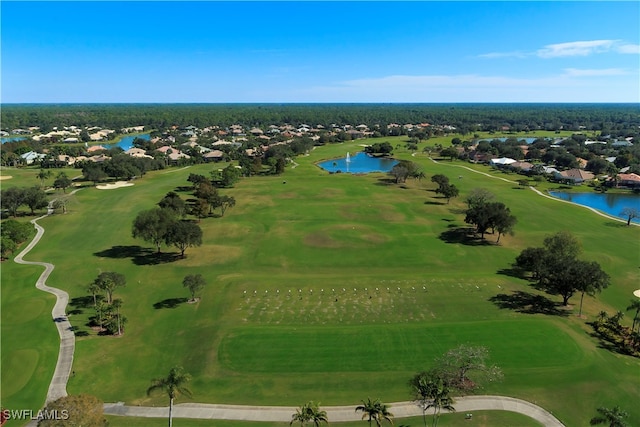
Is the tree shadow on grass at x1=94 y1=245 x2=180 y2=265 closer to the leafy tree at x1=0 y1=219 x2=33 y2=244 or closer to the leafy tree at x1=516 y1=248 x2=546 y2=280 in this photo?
the leafy tree at x1=0 y1=219 x2=33 y2=244

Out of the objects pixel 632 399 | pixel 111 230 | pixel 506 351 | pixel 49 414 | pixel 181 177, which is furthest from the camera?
pixel 181 177

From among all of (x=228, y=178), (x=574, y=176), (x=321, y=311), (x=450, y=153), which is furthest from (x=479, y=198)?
(x=450, y=153)

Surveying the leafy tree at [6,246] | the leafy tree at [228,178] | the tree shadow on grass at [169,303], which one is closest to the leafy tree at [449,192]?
the leafy tree at [228,178]

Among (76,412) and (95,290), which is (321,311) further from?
(76,412)

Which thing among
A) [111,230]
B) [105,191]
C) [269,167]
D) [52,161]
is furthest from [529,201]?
[52,161]

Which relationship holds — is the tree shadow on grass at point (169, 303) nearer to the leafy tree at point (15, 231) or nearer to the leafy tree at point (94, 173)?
the leafy tree at point (15, 231)

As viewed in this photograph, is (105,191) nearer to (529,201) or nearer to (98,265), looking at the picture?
(98,265)
